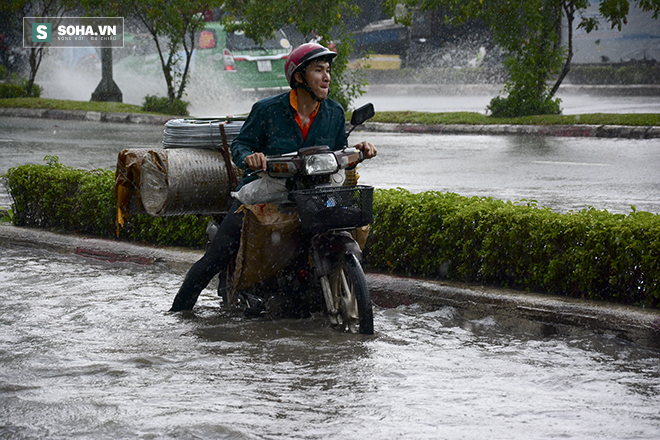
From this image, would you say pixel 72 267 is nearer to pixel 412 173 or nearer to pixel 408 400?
pixel 408 400

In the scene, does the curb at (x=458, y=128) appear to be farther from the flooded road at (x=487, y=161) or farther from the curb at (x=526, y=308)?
the curb at (x=526, y=308)

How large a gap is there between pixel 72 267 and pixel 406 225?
2639 mm

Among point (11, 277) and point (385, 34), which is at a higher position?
point (385, 34)

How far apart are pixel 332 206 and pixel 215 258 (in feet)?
3.23

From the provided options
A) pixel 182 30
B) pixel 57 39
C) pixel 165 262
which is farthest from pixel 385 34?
pixel 165 262

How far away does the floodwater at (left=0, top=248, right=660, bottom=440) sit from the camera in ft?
11.1

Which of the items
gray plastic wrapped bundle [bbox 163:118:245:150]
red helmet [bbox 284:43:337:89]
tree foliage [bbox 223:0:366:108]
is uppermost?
tree foliage [bbox 223:0:366:108]

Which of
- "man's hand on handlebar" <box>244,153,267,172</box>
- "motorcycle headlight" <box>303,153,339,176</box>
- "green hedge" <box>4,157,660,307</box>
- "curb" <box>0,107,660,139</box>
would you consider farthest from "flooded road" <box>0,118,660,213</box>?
"man's hand on handlebar" <box>244,153,267,172</box>

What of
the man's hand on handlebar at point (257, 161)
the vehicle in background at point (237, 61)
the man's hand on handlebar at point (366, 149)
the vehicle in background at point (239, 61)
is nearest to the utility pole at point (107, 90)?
the vehicle in background at point (237, 61)

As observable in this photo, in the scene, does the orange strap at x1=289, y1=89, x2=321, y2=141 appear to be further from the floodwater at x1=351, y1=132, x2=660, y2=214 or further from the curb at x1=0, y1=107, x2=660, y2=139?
the curb at x1=0, y1=107, x2=660, y2=139

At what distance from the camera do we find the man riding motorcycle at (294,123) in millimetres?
4633

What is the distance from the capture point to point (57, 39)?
34375 mm

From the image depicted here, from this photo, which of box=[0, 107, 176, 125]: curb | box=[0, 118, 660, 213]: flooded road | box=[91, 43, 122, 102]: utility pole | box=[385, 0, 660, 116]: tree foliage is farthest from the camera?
box=[91, 43, 122, 102]: utility pole

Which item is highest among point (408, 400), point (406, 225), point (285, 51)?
point (285, 51)
